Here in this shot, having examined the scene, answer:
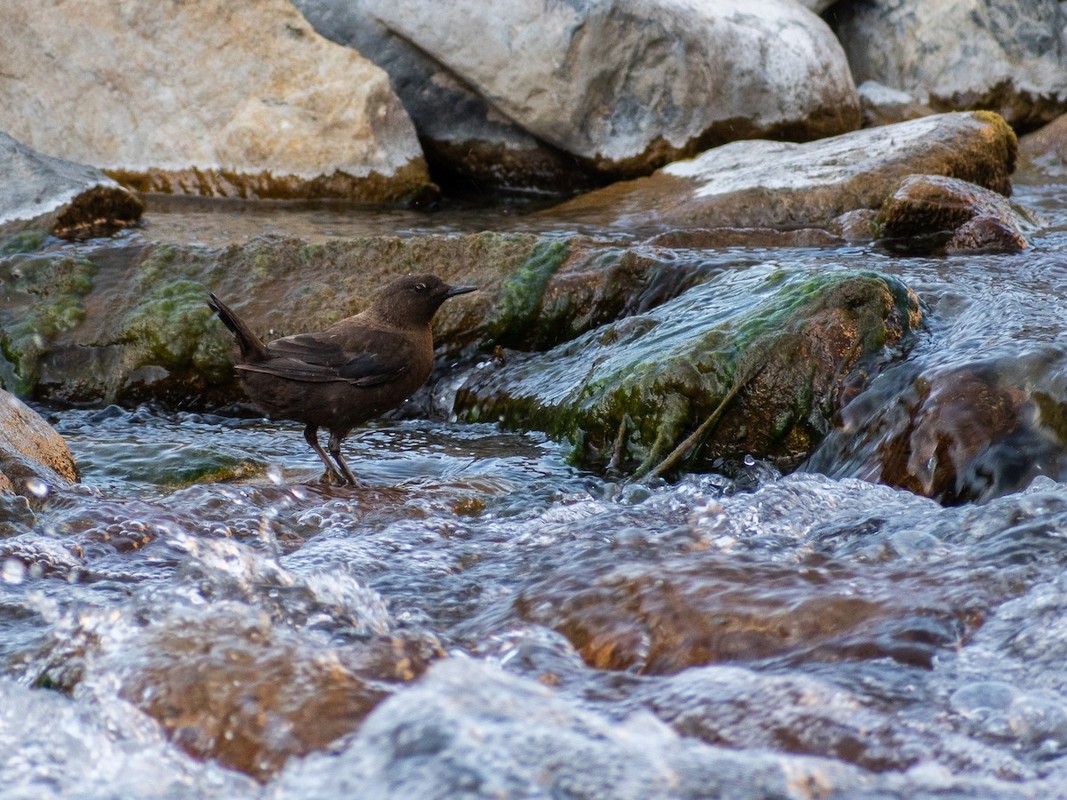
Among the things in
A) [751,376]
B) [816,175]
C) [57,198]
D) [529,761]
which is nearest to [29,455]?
[751,376]

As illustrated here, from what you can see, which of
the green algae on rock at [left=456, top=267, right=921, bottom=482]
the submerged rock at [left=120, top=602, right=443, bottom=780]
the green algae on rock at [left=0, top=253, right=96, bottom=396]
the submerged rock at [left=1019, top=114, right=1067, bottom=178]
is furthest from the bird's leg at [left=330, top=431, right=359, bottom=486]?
the submerged rock at [left=1019, top=114, right=1067, bottom=178]

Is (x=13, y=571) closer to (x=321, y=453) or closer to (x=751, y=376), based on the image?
(x=321, y=453)

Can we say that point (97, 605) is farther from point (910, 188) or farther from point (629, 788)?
point (910, 188)

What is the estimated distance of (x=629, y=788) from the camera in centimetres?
240

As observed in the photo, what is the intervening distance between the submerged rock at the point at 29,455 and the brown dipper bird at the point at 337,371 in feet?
2.65

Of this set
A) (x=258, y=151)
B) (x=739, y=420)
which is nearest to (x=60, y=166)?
(x=258, y=151)

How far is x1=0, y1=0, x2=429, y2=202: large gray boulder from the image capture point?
10484 mm

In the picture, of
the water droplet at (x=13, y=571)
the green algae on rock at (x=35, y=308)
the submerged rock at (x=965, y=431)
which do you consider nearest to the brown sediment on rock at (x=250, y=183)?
the green algae on rock at (x=35, y=308)

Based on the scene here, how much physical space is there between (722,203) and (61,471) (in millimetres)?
4992

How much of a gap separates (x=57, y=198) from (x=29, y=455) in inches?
151

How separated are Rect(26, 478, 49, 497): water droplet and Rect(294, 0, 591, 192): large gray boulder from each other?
6973mm

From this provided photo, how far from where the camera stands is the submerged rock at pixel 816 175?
26.9 feet

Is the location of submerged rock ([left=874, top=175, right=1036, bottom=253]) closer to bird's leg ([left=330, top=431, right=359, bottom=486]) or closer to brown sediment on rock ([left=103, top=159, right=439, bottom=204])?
bird's leg ([left=330, top=431, right=359, bottom=486])

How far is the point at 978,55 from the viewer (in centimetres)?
1239
